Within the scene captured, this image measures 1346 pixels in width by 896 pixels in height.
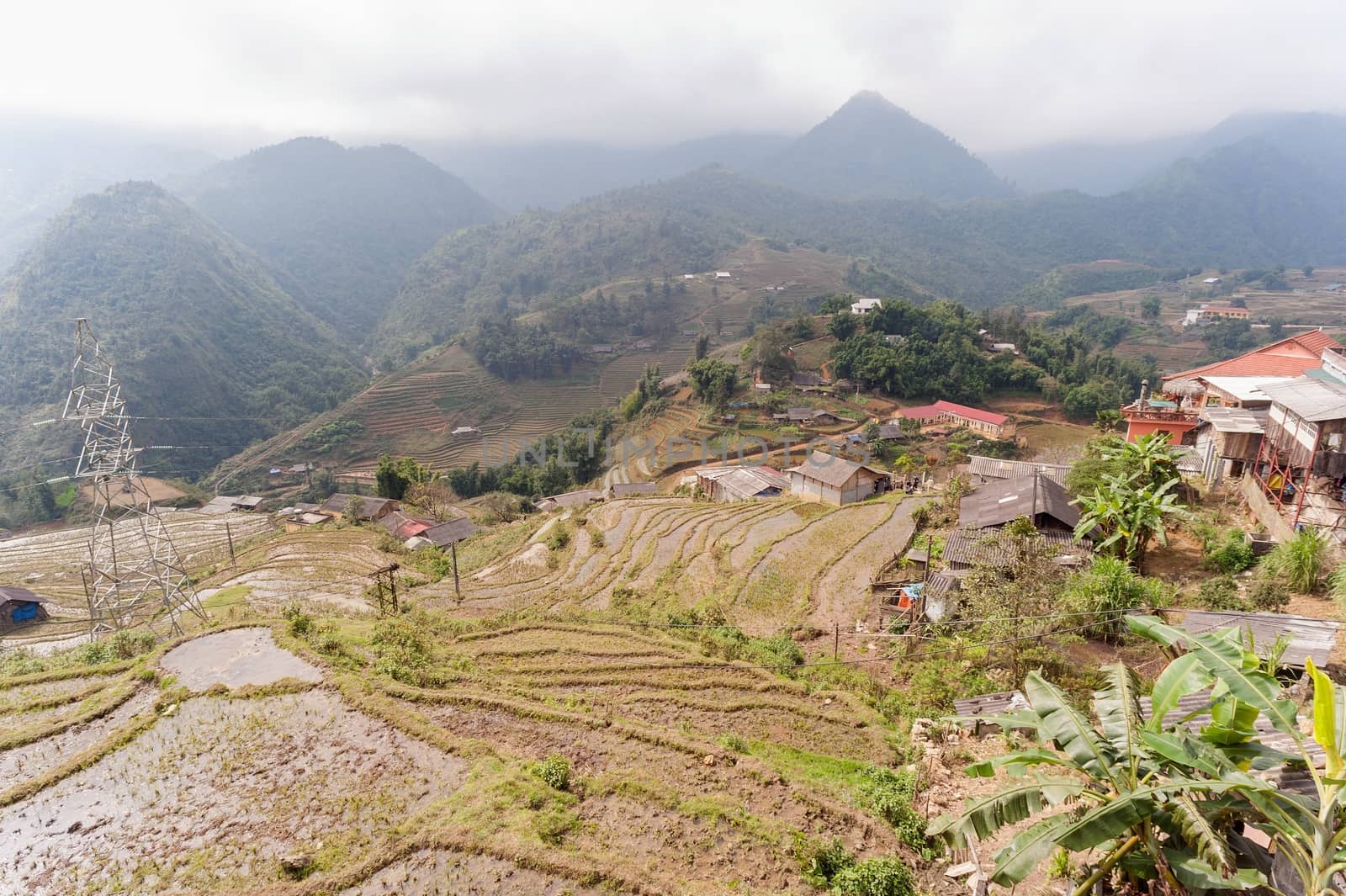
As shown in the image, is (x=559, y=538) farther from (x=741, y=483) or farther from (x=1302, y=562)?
(x=1302, y=562)

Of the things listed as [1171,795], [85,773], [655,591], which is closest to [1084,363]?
[655,591]

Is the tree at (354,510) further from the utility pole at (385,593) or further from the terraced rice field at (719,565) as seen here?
the utility pole at (385,593)

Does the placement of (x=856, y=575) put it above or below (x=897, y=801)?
below

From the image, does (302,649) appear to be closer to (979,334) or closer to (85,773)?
(85,773)

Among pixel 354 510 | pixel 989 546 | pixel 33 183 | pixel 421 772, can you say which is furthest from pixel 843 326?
pixel 33 183

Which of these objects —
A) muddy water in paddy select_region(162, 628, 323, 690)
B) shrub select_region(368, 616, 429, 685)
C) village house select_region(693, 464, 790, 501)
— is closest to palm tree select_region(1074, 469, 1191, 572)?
shrub select_region(368, 616, 429, 685)

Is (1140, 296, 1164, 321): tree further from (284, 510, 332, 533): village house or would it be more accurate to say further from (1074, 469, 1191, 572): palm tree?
(284, 510, 332, 533): village house

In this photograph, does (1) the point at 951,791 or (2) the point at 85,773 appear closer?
(1) the point at 951,791
